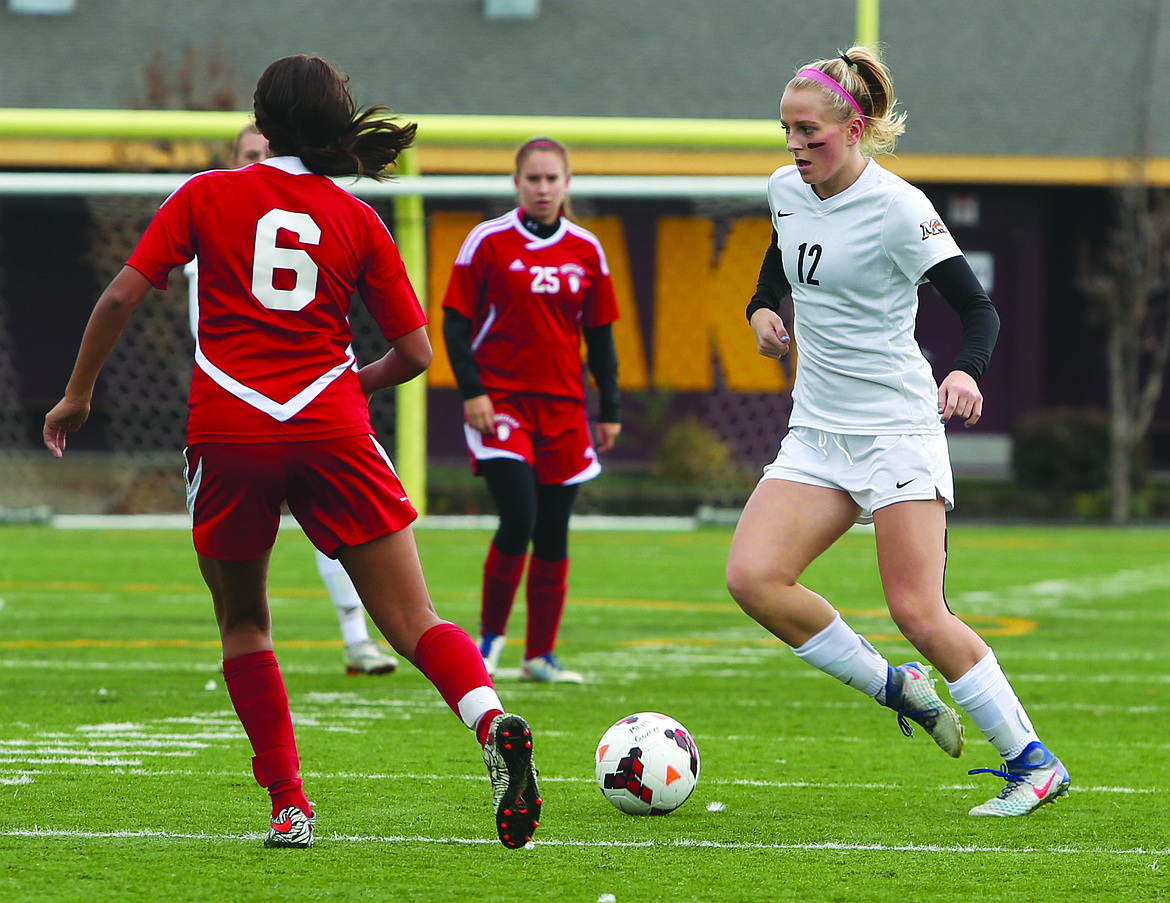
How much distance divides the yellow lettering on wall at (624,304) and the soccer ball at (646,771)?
11.9 m

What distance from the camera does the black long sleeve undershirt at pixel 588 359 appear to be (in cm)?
703

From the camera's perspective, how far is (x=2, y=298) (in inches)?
854

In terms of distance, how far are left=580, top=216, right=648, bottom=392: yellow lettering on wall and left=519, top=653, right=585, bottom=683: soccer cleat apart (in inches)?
367

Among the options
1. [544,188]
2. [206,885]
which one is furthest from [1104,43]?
[206,885]

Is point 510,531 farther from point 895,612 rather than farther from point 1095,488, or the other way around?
point 1095,488

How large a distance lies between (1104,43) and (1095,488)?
22.8 feet

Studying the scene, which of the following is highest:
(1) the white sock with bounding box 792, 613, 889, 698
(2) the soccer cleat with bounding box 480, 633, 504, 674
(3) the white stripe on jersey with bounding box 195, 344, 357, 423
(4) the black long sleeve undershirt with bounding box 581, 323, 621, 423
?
(3) the white stripe on jersey with bounding box 195, 344, 357, 423

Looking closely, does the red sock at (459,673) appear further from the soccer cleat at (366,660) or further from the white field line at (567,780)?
the soccer cleat at (366,660)

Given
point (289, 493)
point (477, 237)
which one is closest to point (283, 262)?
point (289, 493)

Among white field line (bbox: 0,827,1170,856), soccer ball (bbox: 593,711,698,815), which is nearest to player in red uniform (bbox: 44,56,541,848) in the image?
white field line (bbox: 0,827,1170,856)

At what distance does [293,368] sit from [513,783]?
1039mm

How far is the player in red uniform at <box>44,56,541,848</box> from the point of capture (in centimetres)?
378

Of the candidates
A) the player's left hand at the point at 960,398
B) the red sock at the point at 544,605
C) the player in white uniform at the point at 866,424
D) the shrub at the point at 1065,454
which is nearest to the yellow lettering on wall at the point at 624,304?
the shrub at the point at 1065,454

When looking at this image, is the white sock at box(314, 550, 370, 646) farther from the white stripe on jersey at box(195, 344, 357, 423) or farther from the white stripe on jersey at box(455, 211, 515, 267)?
the white stripe on jersey at box(195, 344, 357, 423)
